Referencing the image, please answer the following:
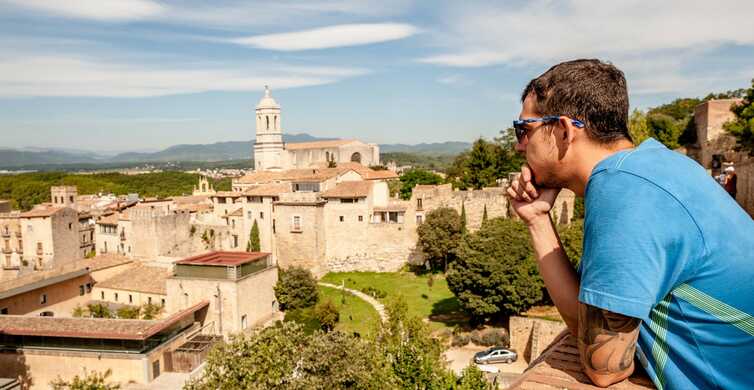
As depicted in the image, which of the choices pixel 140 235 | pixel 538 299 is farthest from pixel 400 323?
pixel 140 235

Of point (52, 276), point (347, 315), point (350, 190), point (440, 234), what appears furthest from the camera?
point (350, 190)

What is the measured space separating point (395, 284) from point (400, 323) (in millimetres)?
11582

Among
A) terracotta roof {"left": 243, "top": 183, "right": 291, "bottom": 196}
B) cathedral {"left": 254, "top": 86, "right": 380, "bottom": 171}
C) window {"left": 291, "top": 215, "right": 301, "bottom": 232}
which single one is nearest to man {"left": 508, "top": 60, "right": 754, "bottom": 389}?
window {"left": 291, "top": 215, "right": 301, "bottom": 232}

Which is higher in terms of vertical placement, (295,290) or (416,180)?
(416,180)

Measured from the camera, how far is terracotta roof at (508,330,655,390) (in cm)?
190

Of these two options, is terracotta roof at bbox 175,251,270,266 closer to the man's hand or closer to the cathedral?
the man's hand

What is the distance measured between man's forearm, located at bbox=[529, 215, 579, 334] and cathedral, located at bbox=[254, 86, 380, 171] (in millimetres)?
63832

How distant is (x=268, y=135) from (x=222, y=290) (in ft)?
155

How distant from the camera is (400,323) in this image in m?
18.5

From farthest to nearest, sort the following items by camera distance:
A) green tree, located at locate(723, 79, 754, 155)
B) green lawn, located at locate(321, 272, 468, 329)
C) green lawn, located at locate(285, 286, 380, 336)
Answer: green lawn, located at locate(321, 272, 468, 329), green lawn, located at locate(285, 286, 380, 336), green tree, located at locate(723, 79, 754, 155)

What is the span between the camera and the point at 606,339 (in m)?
1.76

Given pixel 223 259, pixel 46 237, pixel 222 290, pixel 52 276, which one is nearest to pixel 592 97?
pixel 222 290

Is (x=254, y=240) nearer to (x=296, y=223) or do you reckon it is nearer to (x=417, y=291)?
(x=296, y=223)

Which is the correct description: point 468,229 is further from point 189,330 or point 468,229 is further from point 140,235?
point 140,235
